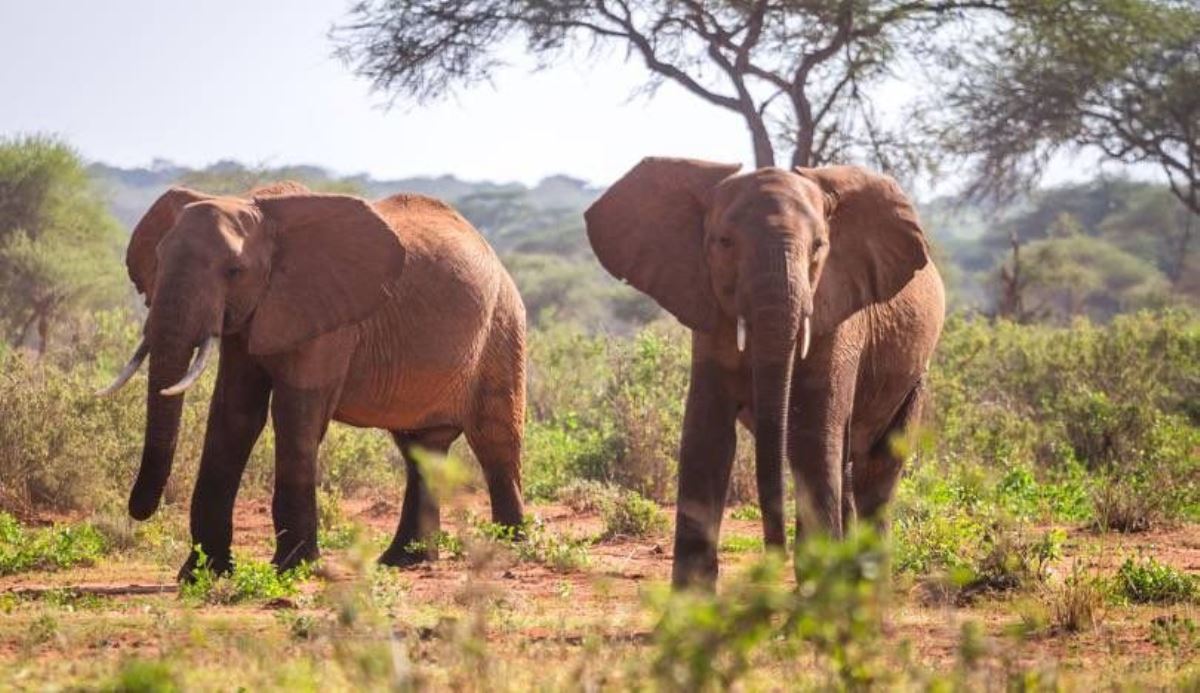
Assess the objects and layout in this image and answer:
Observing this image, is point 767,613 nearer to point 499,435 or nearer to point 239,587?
point 239,587

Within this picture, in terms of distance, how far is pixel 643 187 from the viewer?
287 inches

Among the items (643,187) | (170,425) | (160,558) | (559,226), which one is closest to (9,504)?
(160,558)

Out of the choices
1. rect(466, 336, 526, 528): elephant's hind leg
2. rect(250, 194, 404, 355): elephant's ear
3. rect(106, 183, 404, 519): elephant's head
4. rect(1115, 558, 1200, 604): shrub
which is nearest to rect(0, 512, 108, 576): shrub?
rect(106, 183, 404, 519): elephant's head

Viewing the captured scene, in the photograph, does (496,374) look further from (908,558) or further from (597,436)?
(597,436)

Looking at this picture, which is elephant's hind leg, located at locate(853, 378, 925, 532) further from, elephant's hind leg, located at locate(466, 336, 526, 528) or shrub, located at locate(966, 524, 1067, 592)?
elephant's hind leg, located at locate(466, 336, 526, 528)

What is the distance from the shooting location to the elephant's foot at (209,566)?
777 cm

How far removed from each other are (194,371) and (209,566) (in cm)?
96

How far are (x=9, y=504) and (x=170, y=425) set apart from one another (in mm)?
3808

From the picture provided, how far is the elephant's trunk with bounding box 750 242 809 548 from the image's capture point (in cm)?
646

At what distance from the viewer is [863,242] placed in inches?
288

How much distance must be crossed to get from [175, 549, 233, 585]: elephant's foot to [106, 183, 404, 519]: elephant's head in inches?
16.6

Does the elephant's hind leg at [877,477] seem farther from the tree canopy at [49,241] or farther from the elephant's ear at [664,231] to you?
the tree canopy at [49,241]

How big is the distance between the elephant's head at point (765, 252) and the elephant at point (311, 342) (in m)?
1.19

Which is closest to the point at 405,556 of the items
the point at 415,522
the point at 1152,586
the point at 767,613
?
the point at 415,522
